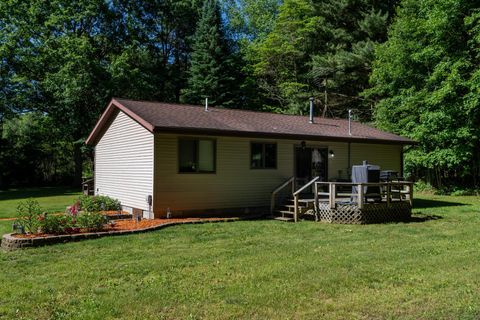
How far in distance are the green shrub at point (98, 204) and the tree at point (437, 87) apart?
1445cm

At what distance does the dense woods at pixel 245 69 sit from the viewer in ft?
68.9

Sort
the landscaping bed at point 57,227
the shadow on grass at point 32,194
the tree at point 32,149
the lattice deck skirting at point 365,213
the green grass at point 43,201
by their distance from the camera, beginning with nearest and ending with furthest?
the landscaping bed at point 57,227
the lattice deck skirting at point 365,213
the green grass at point 43,201
the shadow on grass at point 32,194
the tree at point 32,149

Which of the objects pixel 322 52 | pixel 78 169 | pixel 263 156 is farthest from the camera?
pixel 322 52

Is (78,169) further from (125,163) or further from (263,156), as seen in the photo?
(263,156)

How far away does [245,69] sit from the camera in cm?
3325

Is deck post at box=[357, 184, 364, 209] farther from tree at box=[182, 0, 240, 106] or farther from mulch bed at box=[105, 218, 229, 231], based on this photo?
tree at box=[182, 0, 240, 106]

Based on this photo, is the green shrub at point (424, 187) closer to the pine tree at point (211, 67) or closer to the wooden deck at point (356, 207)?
the wooden deck at point (356, 207)

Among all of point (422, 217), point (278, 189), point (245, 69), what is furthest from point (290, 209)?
point (245, 69)

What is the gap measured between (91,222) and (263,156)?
20.7ft

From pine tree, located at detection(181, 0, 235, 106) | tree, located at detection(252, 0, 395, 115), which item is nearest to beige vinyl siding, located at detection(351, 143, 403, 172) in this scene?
tree, located at detection(252, 0, 395, 115)

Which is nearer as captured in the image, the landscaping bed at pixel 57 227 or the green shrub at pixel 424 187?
the landscaping bed at pixel 57 227

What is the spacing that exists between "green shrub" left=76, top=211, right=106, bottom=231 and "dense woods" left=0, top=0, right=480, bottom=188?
55.5ft

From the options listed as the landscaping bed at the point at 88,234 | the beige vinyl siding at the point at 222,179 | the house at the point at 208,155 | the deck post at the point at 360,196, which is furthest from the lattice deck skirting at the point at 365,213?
the landscaping bed at the point at 88,234

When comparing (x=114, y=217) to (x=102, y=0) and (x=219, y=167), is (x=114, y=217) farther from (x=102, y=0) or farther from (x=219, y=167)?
(x=102, y=0)
